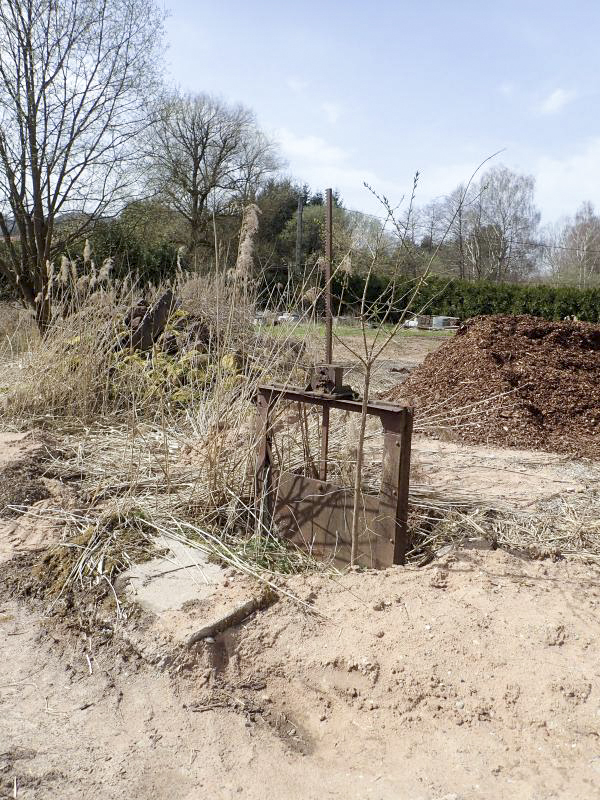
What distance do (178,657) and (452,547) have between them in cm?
130

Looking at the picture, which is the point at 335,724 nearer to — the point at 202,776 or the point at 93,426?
the point at 202,776

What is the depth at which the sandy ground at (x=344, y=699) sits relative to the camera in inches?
70.3

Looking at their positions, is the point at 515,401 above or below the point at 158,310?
below

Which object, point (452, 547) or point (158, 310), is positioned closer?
point (452, 547)

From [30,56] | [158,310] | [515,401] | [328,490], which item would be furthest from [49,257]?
[328,490]

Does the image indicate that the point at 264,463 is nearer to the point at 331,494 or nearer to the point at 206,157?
the point at 331,494

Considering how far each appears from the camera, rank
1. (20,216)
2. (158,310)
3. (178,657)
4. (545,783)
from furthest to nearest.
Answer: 1. (20,216)
2. (158,310)
3. (178,657)
4. (545,783)

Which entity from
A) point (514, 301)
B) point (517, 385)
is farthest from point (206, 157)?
point (517, 385)

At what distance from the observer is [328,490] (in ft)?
10.3

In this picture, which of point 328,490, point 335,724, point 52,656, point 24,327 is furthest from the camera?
point 24,327

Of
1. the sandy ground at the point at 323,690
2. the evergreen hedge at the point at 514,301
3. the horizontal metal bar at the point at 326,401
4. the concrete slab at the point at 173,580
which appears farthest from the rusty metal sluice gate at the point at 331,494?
the evergreen hedge at the point at 514,301

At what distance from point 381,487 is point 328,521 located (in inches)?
15.0

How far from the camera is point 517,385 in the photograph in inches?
233

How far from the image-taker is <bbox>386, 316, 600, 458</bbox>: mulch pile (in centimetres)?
528
